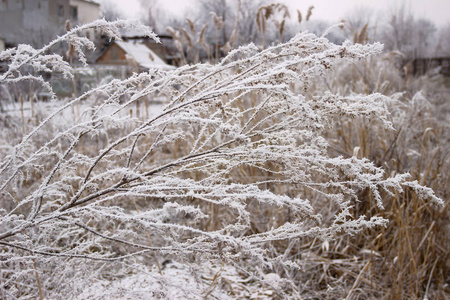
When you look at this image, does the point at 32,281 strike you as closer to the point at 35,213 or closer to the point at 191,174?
the point at 35,213

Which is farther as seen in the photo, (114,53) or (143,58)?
(114,53)

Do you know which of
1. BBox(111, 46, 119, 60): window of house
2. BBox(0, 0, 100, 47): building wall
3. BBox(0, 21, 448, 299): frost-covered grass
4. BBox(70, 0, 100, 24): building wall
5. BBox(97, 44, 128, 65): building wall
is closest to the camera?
BBox(0, 21, 448, 299): frost-covered grass

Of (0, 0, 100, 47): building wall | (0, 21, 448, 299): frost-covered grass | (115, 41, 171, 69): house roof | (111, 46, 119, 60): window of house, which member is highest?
(0, 0, 100, 47): building wall

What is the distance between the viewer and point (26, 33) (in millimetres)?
20719

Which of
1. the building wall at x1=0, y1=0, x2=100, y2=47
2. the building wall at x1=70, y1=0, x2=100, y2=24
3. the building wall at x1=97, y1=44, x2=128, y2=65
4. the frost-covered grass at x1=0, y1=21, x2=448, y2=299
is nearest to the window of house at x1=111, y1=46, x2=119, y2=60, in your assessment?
the building wall at x1=97, y1=44, x2=128, y2=65

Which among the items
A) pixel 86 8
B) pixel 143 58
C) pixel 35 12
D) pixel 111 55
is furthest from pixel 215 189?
pixel 86 8

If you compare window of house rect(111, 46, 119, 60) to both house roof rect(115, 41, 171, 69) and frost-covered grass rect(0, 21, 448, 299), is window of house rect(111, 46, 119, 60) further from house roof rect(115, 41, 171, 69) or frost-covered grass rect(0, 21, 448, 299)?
frost-covered grass rect(0, 21, 448, 299)

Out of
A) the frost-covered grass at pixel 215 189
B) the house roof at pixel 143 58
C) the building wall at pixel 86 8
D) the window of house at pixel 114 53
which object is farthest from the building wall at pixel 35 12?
the frost-covered grass at pixel 215 189

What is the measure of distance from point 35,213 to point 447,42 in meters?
50.6

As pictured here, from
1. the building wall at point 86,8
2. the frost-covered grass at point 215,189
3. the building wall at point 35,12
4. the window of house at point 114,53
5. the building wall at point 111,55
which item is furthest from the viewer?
the building wall at point 86,8

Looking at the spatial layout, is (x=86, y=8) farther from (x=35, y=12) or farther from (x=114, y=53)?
(x=114, y=53)

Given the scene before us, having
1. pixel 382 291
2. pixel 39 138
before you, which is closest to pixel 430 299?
pixel 382 291

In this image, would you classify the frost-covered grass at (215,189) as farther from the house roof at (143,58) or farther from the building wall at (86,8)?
the building wall at (86,8)

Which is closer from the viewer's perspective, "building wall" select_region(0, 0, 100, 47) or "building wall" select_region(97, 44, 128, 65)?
"building wall" select_region(97, 44, 128, 65)
